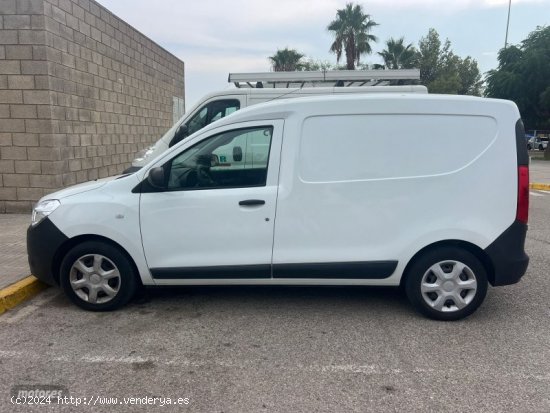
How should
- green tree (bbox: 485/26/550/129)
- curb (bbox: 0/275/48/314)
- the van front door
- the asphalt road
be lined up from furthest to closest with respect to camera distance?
green tree (bbox: 485/26/550/129) < curb (bbox: 0/275/48/314) < the van front door < the asphalt road

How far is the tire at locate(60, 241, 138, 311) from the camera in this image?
14.2 ft

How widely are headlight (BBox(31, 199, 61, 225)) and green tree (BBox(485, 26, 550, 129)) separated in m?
27.4

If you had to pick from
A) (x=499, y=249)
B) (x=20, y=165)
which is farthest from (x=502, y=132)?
(x=20, y=165)

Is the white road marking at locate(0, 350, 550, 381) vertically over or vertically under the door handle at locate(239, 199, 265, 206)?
under

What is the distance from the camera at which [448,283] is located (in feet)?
13.7

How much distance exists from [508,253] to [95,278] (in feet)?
12.3

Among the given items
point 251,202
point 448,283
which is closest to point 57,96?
point 251,202

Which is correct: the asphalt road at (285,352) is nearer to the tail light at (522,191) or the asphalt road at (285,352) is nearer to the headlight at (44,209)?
the headlight at (44,209)

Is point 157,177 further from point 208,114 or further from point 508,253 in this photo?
point 208,114

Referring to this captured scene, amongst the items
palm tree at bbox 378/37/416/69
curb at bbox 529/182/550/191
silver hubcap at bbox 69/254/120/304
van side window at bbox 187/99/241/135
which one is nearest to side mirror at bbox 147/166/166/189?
silver hubcap at bbox 69/254/120/304

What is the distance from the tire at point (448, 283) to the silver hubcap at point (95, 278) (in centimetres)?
274

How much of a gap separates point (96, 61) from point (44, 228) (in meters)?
6.71

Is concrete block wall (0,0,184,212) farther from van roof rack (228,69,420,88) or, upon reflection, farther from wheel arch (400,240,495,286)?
wheel arch (400,240,495,286)

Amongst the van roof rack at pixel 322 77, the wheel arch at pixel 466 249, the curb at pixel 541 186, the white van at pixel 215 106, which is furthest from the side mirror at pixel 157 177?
the curb at pixel 541 186
